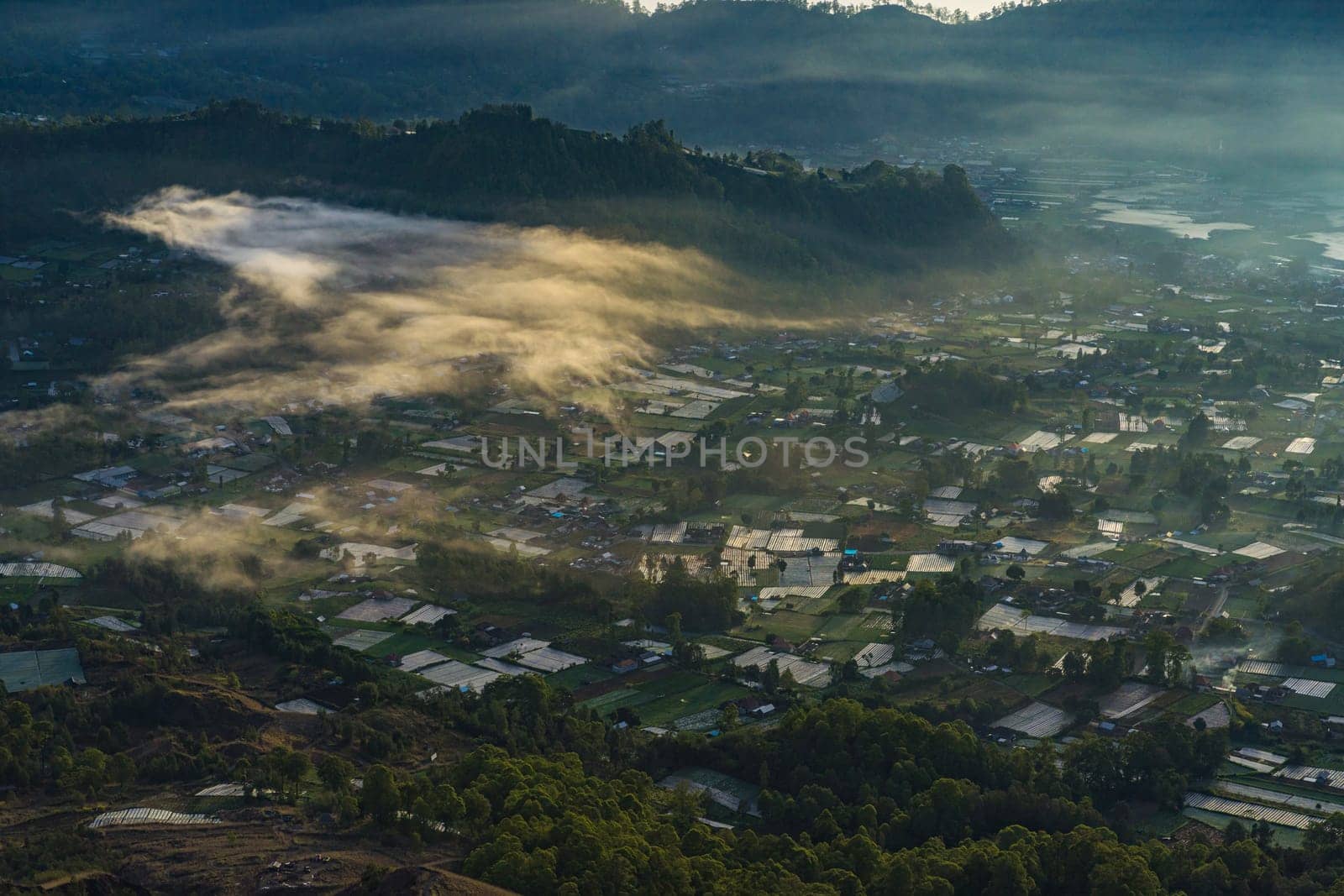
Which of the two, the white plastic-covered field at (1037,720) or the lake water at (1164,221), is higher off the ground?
the lake water at (1164,221)

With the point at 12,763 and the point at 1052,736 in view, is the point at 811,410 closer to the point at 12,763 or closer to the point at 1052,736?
the point at 1052,736

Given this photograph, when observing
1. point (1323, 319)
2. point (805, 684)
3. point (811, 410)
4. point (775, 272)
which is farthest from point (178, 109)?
point (805, 684)

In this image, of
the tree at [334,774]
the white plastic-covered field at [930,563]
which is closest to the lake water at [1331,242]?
the white plastic-covered field at [930,563]

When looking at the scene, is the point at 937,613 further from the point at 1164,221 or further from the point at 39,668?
the point at 1164,221

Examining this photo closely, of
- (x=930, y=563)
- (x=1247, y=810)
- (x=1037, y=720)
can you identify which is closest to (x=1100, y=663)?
(x=1037, y=720)

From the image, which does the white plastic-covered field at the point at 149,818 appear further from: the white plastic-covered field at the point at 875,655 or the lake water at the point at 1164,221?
the lake water at the point at 1164,221

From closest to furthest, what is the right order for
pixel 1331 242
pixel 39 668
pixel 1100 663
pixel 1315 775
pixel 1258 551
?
pixel 1315 775
pixel 39 668
pixel 1100 663
pixel 1258 551
pixel 1331 242
